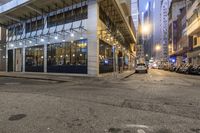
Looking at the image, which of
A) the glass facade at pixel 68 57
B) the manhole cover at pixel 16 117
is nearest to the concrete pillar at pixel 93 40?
the glass facade at pixel 68 57

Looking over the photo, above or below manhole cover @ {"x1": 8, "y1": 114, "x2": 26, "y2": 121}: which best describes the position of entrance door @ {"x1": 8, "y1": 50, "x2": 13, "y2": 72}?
above

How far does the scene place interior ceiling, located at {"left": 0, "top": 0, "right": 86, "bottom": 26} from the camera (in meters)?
26.1

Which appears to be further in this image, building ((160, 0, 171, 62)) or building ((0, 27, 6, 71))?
building ((160, 0, 171, 62))

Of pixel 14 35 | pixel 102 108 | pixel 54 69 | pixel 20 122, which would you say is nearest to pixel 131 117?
pixel 102 108

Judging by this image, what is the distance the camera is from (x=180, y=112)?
6.03 metres

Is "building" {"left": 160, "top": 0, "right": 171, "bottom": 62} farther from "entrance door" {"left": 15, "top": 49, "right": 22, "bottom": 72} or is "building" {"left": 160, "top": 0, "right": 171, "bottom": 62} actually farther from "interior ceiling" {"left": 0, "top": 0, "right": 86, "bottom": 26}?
"interior ceiling" {"left": 0, "top": 0, "right": 86, "bottom": 26}

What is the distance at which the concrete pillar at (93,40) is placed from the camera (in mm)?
23172

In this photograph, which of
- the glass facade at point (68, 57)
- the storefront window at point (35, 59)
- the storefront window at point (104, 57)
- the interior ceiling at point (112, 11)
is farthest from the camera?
the storefront window at point (35, 59)

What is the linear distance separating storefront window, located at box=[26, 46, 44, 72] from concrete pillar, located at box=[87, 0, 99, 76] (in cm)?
926

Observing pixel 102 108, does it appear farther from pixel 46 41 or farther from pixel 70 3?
pixel 46 41

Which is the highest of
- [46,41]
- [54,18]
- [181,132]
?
[54,18]

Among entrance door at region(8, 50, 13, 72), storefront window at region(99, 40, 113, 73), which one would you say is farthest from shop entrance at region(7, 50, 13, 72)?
storefront window at region(99, 40, 113, 73)

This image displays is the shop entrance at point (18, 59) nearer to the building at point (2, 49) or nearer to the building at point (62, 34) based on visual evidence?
the building at point (62, 34)

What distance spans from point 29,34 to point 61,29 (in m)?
7.68
